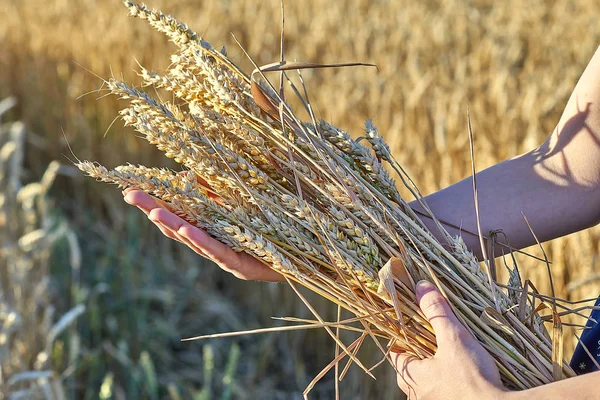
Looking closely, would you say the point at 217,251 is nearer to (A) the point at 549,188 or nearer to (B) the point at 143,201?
(B) the point at 143,201

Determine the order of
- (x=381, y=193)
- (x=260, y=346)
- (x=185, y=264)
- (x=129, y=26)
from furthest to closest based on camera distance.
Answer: (x=129, y=26), (x=185, y=264), (x=260, y=346), (x=381, y=193)

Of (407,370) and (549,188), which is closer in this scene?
(407,370)

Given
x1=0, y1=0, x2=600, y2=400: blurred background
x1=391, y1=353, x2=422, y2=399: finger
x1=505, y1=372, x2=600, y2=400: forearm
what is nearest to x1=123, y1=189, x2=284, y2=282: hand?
x1=391, y1=353, x2=422, y2=399: finger

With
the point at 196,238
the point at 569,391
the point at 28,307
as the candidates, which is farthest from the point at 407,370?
the point at 28,307

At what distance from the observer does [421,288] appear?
941 millimetres

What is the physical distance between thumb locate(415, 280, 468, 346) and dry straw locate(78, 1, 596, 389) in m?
0.02

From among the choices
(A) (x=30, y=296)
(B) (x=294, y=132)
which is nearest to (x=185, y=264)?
(A) (x=30, y=296)

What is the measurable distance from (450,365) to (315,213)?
26 cm

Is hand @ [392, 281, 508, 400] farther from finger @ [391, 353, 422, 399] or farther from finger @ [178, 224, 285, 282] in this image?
finger @ [178, 224, 285, 282]

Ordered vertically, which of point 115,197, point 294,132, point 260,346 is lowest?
point 260,346

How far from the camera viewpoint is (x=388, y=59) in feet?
11.3

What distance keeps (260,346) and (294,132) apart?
175cm

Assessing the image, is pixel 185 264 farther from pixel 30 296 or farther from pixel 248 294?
pixel 30 296

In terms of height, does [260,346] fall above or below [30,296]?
below
